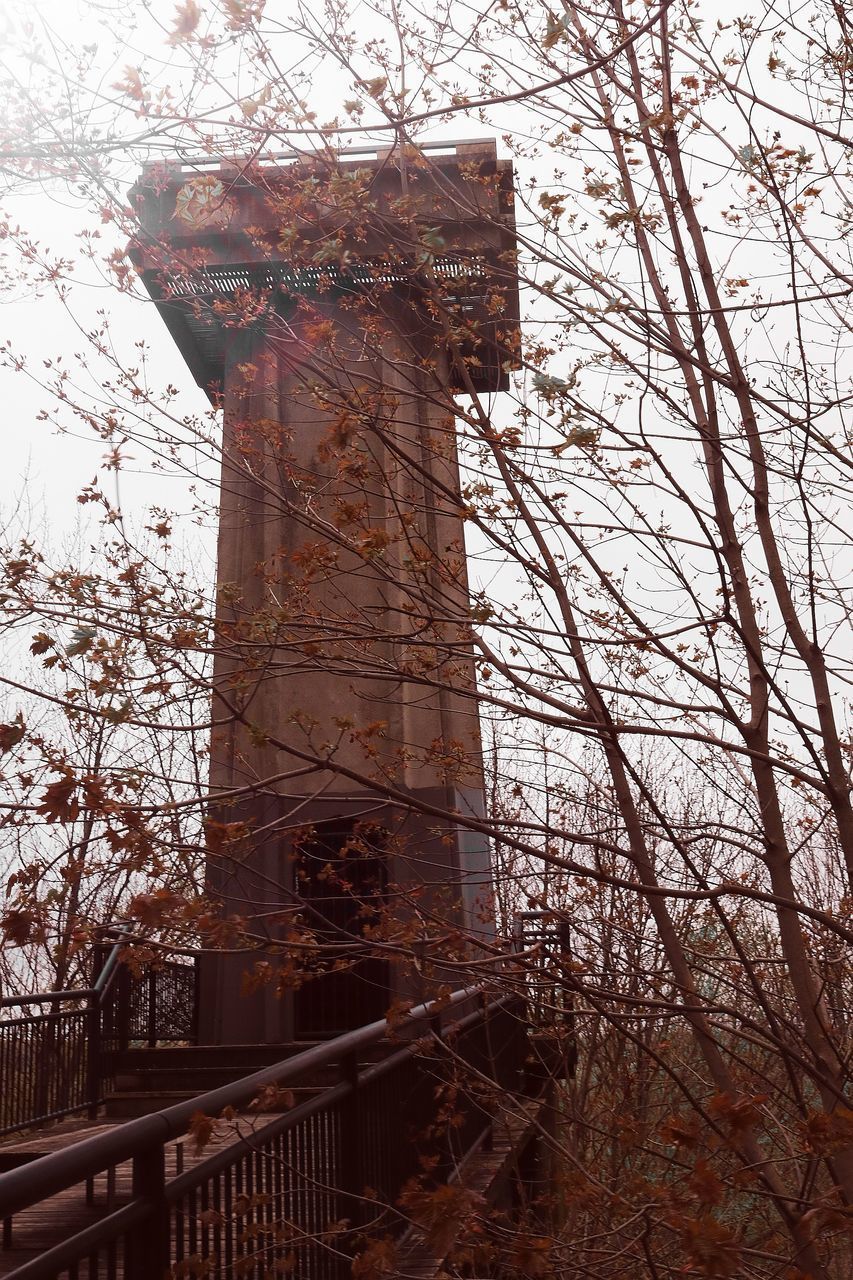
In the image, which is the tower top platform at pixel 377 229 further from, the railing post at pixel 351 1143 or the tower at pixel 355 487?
the railing post at pixel 351 1143

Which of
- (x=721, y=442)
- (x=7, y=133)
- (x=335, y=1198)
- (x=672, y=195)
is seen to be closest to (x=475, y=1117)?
(x=335, y=1198)

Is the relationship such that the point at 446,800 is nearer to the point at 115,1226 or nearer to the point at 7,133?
the point at 7,133

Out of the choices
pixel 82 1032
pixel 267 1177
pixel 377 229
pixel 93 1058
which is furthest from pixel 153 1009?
pixel 267 1177

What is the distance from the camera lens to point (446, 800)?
515 inches

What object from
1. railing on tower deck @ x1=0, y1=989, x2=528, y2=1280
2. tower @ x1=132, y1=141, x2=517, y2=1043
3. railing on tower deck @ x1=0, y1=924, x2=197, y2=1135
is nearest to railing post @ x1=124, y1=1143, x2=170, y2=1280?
railing on tower deck @ x1=0, y1=989, x2=528, y2=1280

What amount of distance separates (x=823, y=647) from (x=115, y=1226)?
12.3ft

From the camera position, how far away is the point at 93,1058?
35.2ft

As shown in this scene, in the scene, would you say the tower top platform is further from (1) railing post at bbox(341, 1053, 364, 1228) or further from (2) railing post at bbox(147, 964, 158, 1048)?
(2) railing post at bbox(147, 964, 158, 1048)

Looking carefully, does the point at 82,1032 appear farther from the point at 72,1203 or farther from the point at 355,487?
the point at 355,487

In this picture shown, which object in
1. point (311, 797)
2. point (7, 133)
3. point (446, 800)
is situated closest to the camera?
point (311, 797)

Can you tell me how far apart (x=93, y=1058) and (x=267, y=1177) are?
26.3ft

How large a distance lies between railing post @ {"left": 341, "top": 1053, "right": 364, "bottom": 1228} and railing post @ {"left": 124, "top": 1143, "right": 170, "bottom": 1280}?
1.84 metres

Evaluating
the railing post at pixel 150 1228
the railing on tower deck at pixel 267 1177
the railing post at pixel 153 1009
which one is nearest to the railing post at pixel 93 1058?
the railing post at pixel 153 1009

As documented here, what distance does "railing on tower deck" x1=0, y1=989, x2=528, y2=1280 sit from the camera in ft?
7.53
